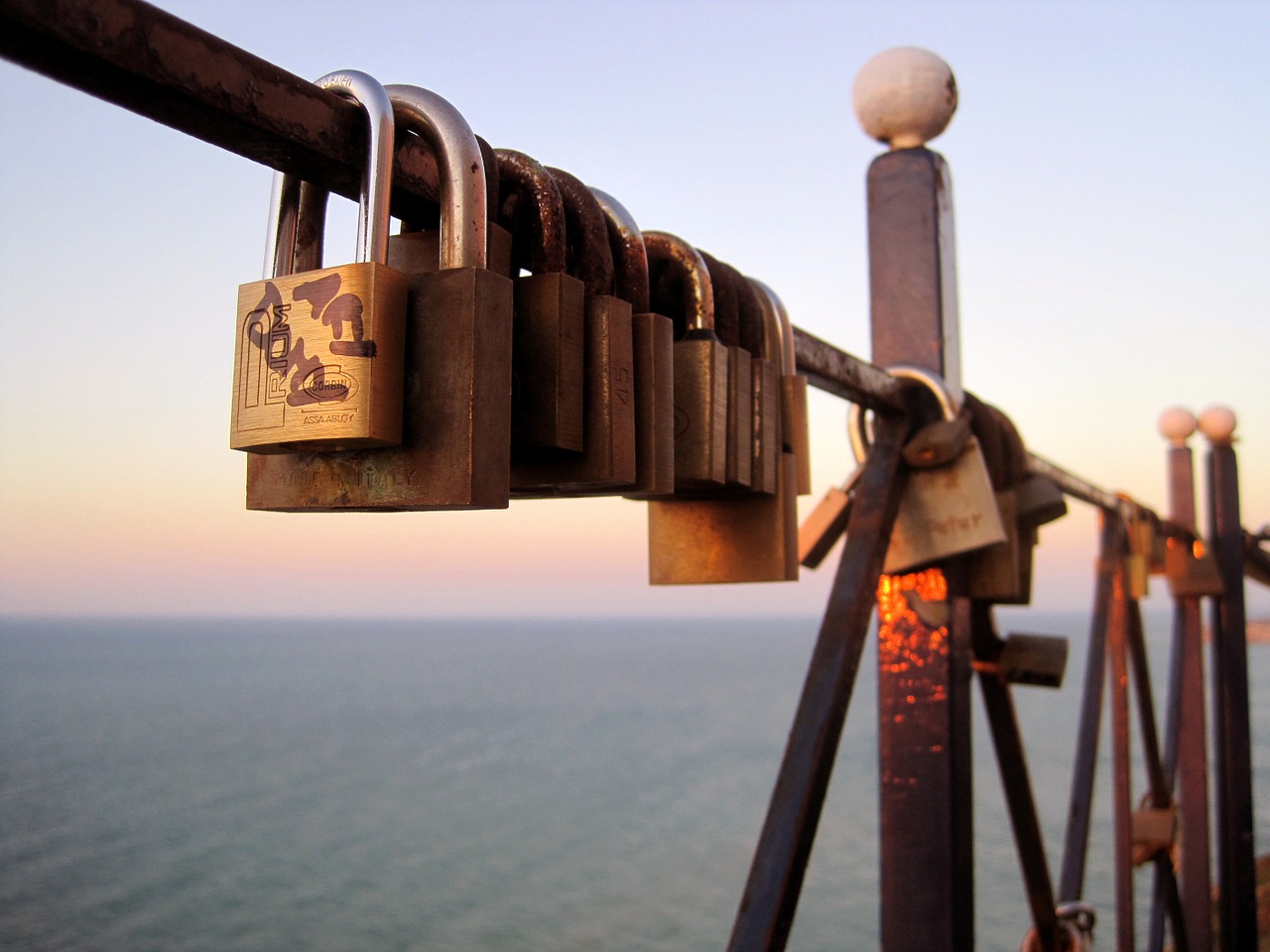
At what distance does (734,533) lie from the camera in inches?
41.4

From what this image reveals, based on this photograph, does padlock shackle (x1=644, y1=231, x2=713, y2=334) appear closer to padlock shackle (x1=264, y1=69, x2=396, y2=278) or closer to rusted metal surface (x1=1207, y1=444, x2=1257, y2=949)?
padlock shackle (x1=264, y1=69, x2=396, y2=278)

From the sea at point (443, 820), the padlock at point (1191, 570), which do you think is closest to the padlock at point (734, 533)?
the padlock at point (1191, 570)

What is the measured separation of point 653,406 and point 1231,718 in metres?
4.82

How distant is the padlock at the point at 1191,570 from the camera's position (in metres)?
4.19

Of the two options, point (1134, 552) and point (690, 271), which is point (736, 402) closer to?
point (690, 271)

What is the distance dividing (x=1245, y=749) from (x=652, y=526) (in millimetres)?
4449

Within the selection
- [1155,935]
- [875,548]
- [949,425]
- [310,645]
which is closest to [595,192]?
[875,548]

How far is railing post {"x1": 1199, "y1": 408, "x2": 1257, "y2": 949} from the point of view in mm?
4266

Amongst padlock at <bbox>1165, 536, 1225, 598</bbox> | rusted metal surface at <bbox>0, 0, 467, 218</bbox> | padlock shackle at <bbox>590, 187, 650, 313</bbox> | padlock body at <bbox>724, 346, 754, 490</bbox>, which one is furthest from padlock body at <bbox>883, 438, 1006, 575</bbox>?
padlock at <bbox>1165, 536, 1225, 598</bbox>

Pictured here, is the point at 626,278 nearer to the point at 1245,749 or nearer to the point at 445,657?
the point at 1245,749

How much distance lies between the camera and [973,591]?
5.54ft

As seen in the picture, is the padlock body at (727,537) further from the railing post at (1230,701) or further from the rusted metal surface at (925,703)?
the railing post at (1230,701)

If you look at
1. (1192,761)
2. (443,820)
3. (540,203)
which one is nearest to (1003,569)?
(540,203)

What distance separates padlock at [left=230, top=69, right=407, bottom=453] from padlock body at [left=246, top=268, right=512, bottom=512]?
0.5 inches
